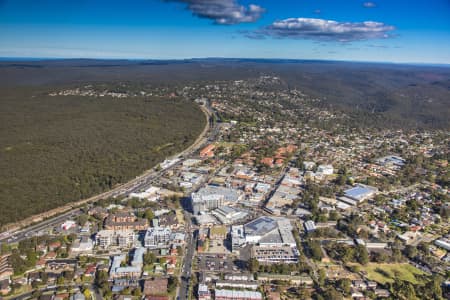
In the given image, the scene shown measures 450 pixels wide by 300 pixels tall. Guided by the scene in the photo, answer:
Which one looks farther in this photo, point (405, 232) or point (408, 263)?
point (405, 232)

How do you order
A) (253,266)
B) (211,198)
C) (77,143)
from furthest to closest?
(77,143), (211,198), (253,266)

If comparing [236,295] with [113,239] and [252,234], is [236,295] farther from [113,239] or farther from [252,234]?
[113,239]

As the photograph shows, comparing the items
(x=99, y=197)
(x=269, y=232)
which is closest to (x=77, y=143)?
(x=99, y=197)

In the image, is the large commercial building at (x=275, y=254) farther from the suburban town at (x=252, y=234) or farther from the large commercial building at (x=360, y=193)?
the large commercial building at (x=360, y=193)

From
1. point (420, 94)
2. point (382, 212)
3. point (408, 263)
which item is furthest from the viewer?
point (420, 94)

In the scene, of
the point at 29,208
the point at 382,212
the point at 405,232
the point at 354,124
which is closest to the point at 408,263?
the point at 405,232

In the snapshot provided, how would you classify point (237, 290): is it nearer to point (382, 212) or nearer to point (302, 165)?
point (382, 212)
